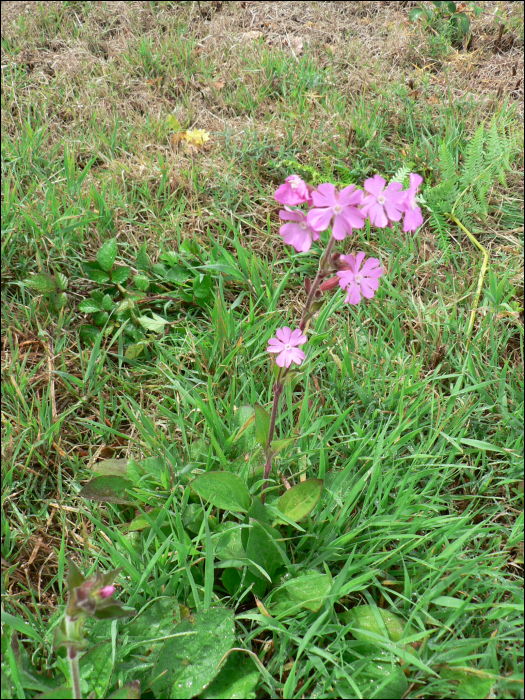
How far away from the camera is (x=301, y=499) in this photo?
154 centimetres

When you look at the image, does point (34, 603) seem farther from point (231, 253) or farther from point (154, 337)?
point (231, 253)

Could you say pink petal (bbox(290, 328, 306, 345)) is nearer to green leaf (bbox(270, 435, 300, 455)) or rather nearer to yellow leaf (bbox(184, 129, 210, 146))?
green leaf (bbox(270, 435, 300, 455))

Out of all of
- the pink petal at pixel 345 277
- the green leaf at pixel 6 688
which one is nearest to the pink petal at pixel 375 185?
the pink petal at pixel 345 277

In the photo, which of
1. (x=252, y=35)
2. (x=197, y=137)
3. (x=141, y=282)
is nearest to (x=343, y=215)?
(x=141, y=282)

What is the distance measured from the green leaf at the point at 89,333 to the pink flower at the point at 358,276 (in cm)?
130

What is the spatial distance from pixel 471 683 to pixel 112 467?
1.24 m

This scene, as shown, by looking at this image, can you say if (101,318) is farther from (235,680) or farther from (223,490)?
(235,680)

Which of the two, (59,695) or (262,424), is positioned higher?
(262,424)

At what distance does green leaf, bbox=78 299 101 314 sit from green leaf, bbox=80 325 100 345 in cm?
7

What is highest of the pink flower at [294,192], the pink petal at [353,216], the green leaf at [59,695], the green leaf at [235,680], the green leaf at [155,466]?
the pink flower at [294,192]

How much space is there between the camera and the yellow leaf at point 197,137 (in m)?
2.98

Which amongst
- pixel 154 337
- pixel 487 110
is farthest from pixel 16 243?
pixel 487 110

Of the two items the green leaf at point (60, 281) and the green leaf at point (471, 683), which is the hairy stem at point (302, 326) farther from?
the green leaf at point (60, 281)

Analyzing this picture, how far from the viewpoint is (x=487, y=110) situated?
118 inches
